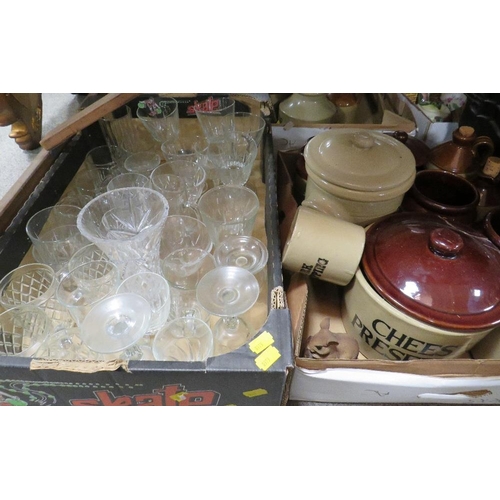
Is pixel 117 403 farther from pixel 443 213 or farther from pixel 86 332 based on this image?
pixel 443 213

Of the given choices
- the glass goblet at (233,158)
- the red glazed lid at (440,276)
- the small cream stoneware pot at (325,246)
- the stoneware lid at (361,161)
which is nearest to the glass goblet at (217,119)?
the glass goblet at (233,158)

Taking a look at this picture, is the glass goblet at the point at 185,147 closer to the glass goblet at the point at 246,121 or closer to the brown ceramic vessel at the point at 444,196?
the glass goblet at the point at 246,121

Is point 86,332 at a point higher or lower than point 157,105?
lower

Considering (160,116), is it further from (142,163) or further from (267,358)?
(267,358)

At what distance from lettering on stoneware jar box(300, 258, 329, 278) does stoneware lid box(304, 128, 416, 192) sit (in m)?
0.14

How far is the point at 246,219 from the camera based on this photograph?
0.68 meters

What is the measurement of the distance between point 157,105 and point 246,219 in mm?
449

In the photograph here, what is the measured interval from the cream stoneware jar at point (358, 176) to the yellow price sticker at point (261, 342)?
11.2 inches

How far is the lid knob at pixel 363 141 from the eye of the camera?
2.29ft

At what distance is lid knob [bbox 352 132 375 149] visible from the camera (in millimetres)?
699

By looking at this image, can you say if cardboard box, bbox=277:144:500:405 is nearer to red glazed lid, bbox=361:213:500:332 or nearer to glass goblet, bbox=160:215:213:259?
red glazed lid, bbox=361:213:500:332

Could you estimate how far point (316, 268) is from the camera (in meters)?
0.64

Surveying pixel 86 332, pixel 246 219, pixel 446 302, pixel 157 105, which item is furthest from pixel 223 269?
pixel 157 105

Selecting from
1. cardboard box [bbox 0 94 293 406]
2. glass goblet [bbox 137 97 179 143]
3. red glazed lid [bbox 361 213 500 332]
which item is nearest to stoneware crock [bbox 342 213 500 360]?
red glazed lid [bbox 361 213 500 332]
